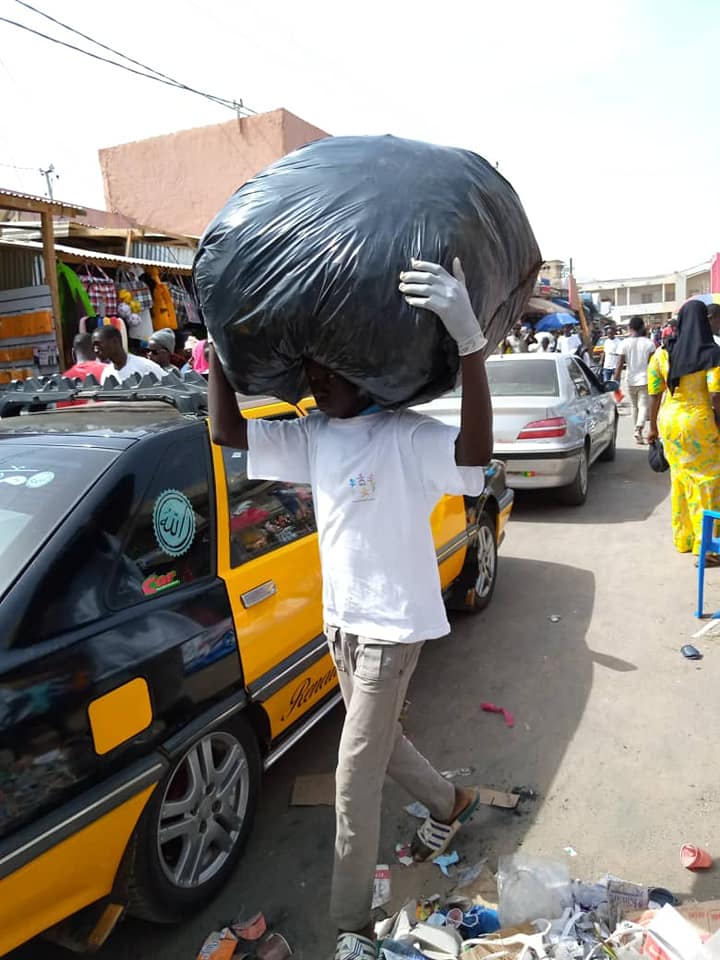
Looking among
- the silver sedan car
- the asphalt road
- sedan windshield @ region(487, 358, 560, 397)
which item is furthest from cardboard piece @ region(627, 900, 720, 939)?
sedan windshield @ region(487, 358, 560, 397)

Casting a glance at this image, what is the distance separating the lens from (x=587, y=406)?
7980 millimetres

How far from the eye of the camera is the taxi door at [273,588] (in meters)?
2.57

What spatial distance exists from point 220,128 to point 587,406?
42.0 feet

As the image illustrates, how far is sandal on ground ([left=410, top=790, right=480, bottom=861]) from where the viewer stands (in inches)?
101

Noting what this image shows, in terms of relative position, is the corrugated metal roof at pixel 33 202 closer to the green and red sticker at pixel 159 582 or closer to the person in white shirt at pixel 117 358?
the person in white shirt at pixel 117 358

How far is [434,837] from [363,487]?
144cm

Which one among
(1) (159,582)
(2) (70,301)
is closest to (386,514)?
(1) (159,582)

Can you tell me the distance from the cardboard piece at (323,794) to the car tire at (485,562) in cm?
191

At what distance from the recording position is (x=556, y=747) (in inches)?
129

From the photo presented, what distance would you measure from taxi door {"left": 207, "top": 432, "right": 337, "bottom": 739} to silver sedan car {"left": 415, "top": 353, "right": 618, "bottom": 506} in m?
3.85

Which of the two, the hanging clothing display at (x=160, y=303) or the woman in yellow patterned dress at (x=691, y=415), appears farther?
the hanging clothing display at (x=160, y=303)

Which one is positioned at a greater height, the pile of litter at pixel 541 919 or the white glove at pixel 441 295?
the white glove at pixel 441 295

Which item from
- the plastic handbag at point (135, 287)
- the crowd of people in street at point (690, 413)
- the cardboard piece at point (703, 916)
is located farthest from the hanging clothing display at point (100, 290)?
the cardboard piece at point (703, 916)

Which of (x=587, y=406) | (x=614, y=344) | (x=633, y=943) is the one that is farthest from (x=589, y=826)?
(x=614, y=344)
